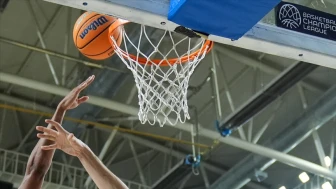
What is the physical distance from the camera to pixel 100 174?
2.75 m

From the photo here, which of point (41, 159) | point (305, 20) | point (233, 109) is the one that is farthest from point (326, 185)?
point (41, 159)

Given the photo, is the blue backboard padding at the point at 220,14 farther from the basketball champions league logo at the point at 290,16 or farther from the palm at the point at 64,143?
the palm at the point at 64,143

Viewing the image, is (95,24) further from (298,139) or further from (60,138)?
Result: (298,139)

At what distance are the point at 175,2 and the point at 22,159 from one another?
1035 centimetres

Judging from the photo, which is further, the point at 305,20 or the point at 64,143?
the point at 305,20

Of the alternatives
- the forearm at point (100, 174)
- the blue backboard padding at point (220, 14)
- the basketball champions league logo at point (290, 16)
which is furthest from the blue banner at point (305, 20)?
the forearm at point (100, 174)

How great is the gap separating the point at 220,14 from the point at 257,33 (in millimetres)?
906

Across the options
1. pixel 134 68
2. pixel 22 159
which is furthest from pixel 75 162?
pixel 134 68

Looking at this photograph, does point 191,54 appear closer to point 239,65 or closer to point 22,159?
point 239,65

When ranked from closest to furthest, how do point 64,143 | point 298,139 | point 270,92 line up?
point 64,143 → point 270,92 → point 298,139

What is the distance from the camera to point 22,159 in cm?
1393

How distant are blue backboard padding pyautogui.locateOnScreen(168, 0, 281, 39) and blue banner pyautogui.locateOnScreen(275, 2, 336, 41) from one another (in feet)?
2.87

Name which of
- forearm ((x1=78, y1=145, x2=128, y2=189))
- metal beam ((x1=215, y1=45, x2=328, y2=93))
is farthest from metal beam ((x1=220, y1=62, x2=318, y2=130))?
forearm ((x1=78, y1=145, x2=128, y2=189))

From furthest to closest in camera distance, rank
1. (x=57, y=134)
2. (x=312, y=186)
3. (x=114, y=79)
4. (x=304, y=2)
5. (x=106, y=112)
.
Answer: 1. (x=106, y=112)
2. (x=312, y=186)
3. (x=114, y=79)
4. (x=304, y=2)
5. (x=57, y=134)
